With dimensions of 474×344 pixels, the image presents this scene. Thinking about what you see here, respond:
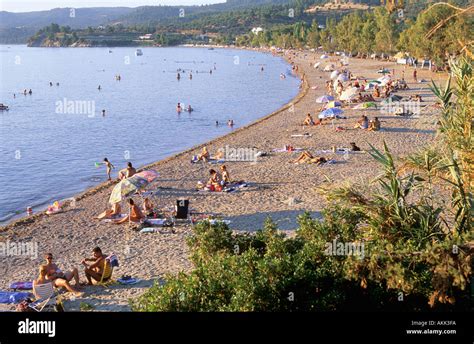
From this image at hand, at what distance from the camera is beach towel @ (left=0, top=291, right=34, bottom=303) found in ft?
38.7

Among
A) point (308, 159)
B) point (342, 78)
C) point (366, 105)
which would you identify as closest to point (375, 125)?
point (366, 105)

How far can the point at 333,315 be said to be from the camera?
209 inches

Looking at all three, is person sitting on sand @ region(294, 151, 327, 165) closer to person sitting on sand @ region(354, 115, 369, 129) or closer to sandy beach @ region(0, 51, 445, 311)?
sandy beach @ region(0, 51, 445, 311)

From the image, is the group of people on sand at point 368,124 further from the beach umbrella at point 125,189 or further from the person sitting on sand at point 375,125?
the beach umbrella at point 125,189

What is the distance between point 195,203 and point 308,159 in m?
6.74

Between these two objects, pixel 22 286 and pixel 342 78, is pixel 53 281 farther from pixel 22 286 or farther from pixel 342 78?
pixel 342 78

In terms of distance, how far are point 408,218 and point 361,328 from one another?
8.38 feet

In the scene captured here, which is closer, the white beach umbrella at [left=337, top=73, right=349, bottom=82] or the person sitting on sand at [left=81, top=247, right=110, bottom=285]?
the person sitting on sand at [left=81, top=247, right=110, bottom=285]

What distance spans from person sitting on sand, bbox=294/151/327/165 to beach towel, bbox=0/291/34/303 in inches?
548

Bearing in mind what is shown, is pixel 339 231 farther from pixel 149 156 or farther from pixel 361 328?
pixel 149 156

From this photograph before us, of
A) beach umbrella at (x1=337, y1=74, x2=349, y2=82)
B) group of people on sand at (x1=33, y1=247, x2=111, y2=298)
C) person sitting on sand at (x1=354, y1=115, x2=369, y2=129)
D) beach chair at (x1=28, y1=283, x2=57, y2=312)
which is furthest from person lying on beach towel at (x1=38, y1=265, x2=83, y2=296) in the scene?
beach umbrella at (x1=337, y1=74, x2=349, y2=82)

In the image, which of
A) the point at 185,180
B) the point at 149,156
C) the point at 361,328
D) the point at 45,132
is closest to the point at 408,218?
the point at 361,328

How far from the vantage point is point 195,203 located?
1884 centimetres

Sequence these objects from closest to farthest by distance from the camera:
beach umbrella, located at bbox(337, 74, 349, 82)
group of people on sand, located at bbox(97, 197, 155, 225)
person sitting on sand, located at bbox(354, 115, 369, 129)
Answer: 1. group of people on sand, located at bbox(97, 197, 155, 225)
2. person sitting on sand, located at bbox(354, 115, 369, 129)
3. beach umbrella, located at bbox(337, 74, 349, 82)
